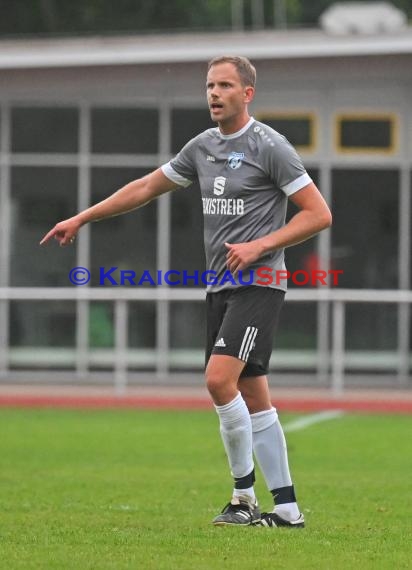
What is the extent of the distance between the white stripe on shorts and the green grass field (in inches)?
31.3

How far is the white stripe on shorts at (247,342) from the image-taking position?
7.09 meters

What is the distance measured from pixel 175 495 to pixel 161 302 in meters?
10.8

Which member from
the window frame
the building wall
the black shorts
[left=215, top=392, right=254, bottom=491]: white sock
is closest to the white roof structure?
the building wall

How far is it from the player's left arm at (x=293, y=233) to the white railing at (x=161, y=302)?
10419 millimetres

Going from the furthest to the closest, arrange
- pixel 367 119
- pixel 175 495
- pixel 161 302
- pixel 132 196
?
pixel 367 119
pixel 161 302
pixel 175 495
pixel 132 196

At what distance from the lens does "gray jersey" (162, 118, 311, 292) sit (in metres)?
7.02

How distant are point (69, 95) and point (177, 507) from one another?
40.2ft

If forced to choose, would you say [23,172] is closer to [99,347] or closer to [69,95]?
[69,95]

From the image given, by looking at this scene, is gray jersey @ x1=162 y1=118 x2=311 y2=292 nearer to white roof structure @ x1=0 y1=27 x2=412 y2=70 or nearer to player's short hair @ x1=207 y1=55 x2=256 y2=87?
player's short hair @ x1=207 y1=55 x2=256 y2=87

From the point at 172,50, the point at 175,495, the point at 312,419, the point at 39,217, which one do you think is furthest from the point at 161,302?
the point at 175,495

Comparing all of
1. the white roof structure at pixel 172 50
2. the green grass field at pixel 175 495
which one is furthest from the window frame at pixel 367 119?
the green grass field at pixel 175 495

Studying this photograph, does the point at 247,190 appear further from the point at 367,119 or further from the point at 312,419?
the point at 367,119

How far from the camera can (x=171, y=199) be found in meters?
20.1

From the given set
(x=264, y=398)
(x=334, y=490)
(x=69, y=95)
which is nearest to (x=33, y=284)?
(x=69, y=95)
